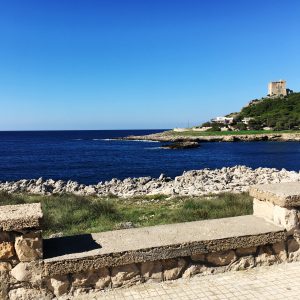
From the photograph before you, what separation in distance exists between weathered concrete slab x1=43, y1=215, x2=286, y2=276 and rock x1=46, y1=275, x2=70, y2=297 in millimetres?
102

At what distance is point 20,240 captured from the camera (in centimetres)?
390

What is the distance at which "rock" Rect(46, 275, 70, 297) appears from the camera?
4.05m

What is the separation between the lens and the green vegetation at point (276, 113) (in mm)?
106500

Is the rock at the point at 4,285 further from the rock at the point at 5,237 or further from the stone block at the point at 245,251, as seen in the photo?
the stone block at the point at 245,251

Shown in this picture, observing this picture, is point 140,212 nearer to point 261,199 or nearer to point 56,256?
point 261,199

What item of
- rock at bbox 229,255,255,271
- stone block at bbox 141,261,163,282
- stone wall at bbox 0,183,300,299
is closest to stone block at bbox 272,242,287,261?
stone wall at bbox 0,183,300,299

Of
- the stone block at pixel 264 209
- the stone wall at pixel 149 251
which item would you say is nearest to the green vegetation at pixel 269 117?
the stone block at pixel 264 209

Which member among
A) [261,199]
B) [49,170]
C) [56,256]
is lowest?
[49,170]

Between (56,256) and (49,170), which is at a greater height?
(56,256)

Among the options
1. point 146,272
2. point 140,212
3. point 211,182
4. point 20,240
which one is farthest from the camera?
point 211,182

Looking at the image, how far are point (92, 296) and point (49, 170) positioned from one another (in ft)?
124

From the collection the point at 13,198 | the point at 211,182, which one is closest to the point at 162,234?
the point at 13,198

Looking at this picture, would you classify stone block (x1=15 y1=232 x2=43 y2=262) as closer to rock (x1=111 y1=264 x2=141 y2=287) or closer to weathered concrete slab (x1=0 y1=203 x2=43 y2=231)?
weathered concrete slab (x1=0 y1=203 x2=43 y2=231)

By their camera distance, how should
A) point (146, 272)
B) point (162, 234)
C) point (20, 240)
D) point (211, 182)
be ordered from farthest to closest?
point (211, 182) < point (162, 234) < point (146, 272) < point (20, 240)
